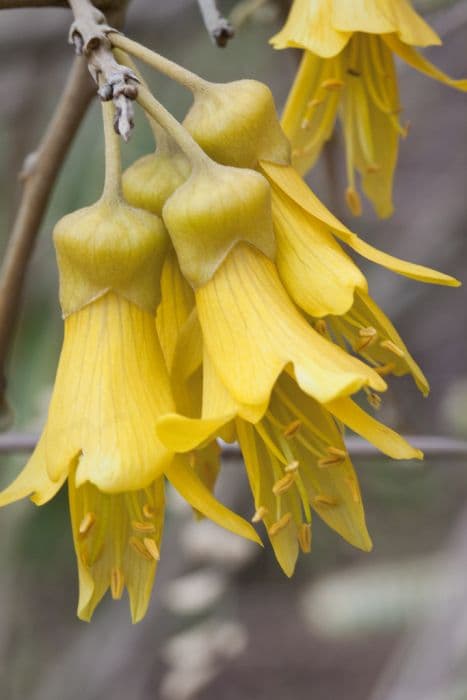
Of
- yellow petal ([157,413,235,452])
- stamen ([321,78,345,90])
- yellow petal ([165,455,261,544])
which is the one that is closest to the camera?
yellow petal ([157,413,235,452])

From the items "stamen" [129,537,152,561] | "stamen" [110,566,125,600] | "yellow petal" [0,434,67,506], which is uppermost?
"yellow petal" [0,434,67,506]

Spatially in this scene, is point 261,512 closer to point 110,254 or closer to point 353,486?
point 353,486

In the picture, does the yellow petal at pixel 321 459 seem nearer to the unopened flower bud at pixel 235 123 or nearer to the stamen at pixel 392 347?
the stamen at pixel 392 347

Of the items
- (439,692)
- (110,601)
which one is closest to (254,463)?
(439,692)

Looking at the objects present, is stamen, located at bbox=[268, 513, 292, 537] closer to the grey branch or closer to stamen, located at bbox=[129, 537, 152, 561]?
stamen, located at bbox=[129, 537, 152, 561]

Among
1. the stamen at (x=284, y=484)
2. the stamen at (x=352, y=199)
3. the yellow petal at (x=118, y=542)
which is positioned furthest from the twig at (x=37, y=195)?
the stamen at (x=284, y=484)

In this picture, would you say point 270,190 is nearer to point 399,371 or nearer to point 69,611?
point 399,371

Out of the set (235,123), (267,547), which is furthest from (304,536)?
(267,547)

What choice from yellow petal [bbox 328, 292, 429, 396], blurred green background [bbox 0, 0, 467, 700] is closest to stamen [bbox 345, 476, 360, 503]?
yellow petal [bbox 328, 292, 429, 396]

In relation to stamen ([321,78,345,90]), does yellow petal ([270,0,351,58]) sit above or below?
above
